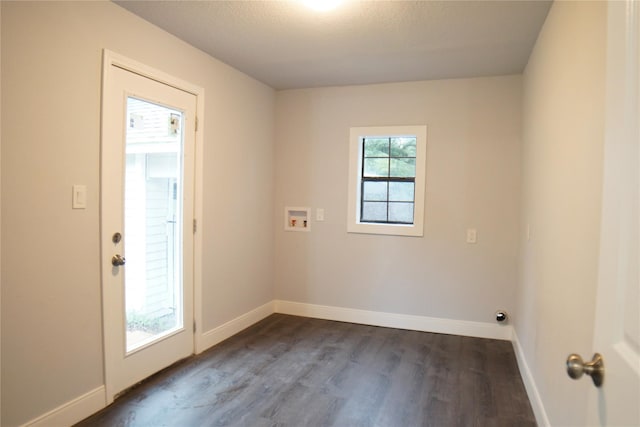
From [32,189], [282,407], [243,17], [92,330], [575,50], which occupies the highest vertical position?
[243,17]

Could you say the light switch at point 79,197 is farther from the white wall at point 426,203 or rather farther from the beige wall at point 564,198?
the beige wall at point 564,198

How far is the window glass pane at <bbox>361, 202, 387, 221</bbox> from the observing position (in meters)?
4.22

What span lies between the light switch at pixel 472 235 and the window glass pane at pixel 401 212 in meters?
0.57

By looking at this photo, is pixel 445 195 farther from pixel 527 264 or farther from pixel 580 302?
pixel 580 302

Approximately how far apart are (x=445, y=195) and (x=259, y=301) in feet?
7.18

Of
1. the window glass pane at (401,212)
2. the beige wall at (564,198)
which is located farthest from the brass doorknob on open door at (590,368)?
the window glass pane at (401,212)

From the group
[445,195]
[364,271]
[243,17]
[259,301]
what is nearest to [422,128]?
[445,195]

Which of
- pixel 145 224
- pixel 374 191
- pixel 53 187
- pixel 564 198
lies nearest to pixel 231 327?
pixel 145 224

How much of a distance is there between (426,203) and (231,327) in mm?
2210

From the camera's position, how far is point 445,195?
3893 millimetres

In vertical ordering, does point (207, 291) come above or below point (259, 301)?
above

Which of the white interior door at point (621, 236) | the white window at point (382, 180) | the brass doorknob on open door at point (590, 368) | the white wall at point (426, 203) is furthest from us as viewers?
the white window at point (382, 180)

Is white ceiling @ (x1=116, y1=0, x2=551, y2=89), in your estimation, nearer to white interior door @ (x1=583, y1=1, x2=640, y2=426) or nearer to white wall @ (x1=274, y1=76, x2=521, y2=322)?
white wall @ (x1=274, y1=76, x2=521, y2=322)

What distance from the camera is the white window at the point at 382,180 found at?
4.07 meters
